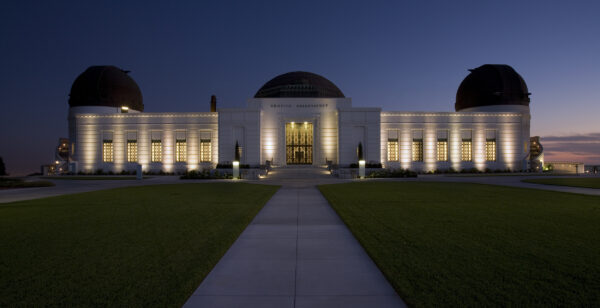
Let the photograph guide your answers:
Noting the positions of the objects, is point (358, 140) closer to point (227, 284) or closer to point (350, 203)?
point (350, 203)

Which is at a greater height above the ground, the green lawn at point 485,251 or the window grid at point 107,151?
the window grid at point 107,151

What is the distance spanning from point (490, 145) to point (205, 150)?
121 feet

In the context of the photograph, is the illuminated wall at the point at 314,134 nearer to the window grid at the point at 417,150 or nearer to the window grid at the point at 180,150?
the window grid at the point at 417,150

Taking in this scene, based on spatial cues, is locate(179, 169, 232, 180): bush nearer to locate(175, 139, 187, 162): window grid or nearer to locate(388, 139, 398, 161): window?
locate(175, 139, 187, 162): window grid

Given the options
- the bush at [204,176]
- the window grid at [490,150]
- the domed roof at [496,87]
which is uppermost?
the domed roof at [496,87]

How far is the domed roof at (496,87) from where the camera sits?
3906 centimetres

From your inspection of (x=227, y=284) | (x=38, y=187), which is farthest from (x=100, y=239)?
(x=38, y=187)

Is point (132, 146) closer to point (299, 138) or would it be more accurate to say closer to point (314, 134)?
point (299, 138)

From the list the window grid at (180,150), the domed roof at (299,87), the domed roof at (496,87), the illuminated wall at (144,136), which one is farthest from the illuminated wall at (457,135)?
the window grid at (180,150)

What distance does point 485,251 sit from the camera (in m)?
5.50

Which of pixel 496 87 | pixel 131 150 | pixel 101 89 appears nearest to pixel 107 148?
pixel 131 150

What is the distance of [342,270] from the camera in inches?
183

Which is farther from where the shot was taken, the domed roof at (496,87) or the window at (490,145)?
the domed roof at (496,87)

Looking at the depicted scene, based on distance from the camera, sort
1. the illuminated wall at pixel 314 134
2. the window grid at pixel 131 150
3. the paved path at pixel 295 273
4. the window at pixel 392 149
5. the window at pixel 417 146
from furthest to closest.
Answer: the window grid at pixel 131 150 < the window at pixel 417 146 < the window at pixel 392 149 < the illuminated wall at pixel 314 134 < the paved path at pixel 295 273
